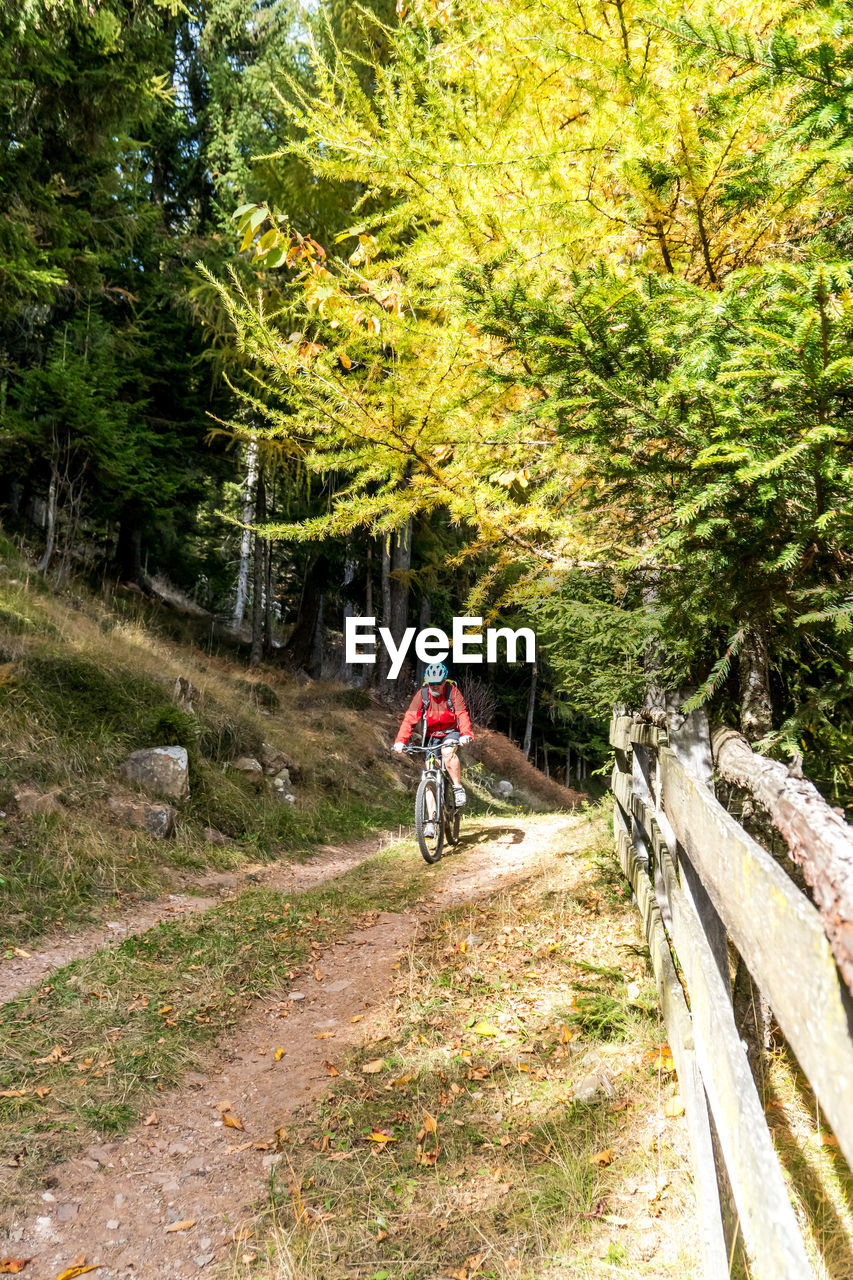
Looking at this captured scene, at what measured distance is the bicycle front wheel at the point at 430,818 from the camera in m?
8.27

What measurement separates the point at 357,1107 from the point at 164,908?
367cm

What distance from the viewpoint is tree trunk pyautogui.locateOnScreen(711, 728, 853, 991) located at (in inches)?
44.1

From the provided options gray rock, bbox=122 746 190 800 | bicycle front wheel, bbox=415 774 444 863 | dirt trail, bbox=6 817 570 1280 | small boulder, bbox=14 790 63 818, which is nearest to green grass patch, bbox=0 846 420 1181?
dirt trail, bbox=6 817 570 1280

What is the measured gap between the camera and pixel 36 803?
7.07 meters

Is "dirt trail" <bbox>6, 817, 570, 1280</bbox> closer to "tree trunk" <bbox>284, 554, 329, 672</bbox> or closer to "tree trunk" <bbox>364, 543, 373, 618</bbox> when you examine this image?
"tree trunk" <bbox>284, 554, 329, 672</bbox>

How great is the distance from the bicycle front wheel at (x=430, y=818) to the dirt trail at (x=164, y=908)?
1139mm

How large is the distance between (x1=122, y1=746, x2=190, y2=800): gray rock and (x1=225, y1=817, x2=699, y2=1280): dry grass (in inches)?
180

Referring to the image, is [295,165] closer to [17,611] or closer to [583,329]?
[17,611]

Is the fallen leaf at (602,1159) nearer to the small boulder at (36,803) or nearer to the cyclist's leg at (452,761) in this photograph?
the cyclist's leg at (452,761)

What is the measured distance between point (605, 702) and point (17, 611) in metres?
8.71

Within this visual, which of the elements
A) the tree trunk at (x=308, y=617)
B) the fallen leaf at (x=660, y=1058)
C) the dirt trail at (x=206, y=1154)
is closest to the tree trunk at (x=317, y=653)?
the tree trunk at (x=308, y=617)

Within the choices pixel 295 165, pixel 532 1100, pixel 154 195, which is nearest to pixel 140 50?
pixel 295 165

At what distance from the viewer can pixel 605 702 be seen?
14.3 feet

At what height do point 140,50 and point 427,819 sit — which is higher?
point 140,50
